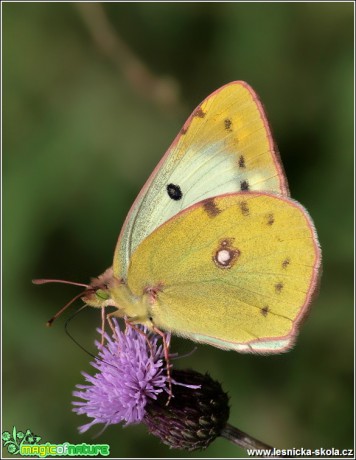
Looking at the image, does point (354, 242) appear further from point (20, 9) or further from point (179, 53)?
point (20, 9)

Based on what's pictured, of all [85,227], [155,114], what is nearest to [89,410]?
[85,227]

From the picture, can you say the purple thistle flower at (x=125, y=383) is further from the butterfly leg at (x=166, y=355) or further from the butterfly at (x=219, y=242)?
the butterfly at (x=219, y=242)

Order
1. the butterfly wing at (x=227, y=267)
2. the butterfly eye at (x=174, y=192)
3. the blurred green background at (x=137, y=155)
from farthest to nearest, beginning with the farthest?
the blurred green background at (x=137, y=155), the butterfly eye at (x=174, y=192), the butterfly wing at (x=227, y=267)

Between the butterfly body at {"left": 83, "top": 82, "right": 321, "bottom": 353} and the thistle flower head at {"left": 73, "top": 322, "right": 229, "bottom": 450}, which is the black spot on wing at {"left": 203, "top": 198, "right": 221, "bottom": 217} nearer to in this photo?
the butterfly body at {"left": 83, "top": 82, "right": 321, "bottom": 353}

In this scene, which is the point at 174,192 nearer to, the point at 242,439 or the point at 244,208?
the point at 244,208

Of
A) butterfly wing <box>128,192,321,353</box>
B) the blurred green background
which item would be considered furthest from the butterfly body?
the blurred green background

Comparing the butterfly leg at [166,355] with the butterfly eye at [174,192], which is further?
the butterfly eye at [174,192]

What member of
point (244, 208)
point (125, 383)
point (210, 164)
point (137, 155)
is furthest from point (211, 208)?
point (137, 155)

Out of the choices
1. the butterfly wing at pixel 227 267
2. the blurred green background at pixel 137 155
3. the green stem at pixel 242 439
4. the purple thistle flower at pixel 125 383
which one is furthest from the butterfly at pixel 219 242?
the blurred green background at pixel 137 155

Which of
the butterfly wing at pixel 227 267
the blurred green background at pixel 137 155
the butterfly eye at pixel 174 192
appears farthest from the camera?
the blurred green background at pixel 137 155
